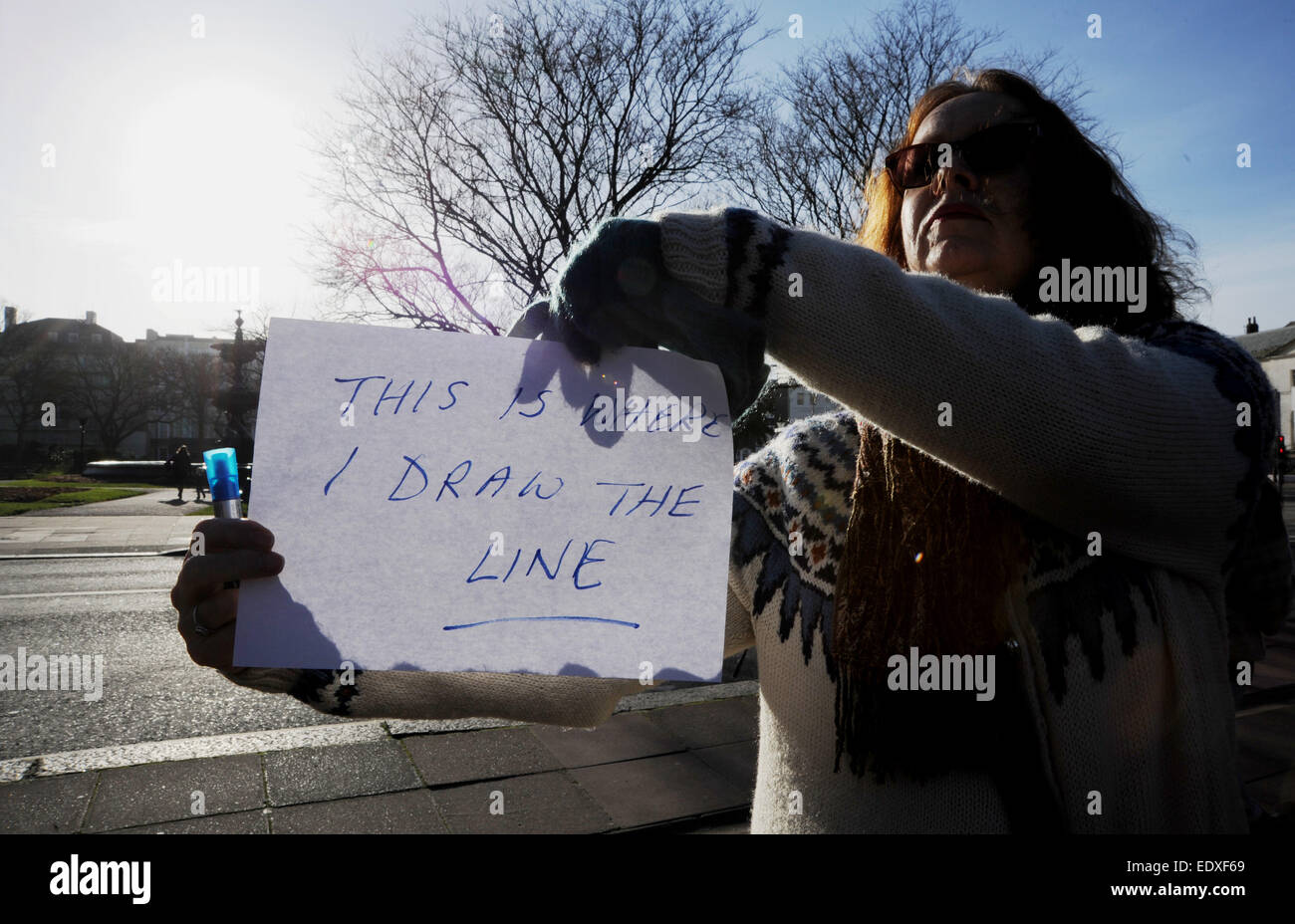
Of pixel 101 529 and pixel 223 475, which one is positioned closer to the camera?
pixel 223 475

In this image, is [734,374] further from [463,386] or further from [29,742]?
[29,742]

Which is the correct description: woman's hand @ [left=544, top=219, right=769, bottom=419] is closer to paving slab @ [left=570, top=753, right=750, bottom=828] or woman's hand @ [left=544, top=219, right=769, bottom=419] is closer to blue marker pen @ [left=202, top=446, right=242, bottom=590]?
blue marker pen @ [left=202, top=446, right=242, bottom=590]

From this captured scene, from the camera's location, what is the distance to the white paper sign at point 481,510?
1017 millimetres

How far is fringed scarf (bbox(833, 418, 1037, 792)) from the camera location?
1.07 m

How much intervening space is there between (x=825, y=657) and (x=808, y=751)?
15cm

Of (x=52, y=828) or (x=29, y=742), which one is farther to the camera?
(x=29, y=742)

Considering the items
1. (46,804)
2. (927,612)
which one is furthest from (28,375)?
(927,612)

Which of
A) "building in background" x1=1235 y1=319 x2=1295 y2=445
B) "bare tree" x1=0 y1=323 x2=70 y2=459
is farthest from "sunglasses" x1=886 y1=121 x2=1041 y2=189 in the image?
"building in background" x1=1235 y1=319 x2=1295 y2=445

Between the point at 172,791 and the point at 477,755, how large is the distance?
1.37m

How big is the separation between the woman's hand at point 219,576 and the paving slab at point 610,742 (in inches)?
124

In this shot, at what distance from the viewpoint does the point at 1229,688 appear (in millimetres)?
1136

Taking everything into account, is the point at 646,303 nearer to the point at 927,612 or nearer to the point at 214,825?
the point at 927,612

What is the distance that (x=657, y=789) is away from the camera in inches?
144
